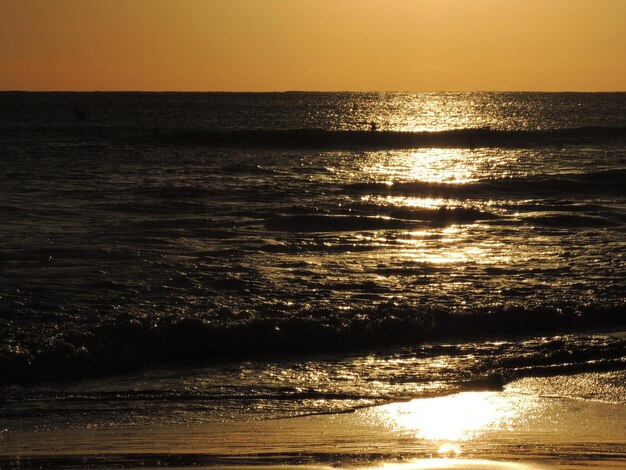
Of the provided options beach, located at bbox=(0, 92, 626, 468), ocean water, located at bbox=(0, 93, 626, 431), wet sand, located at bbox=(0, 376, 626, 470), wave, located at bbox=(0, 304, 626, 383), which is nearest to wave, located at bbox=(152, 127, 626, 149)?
ocean water, located at bbox=(0, 93, 626, 431)

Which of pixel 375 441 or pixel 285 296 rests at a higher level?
pixel 285 296

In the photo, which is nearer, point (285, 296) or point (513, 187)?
point (285, 296)

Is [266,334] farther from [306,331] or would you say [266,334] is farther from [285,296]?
[285,296]

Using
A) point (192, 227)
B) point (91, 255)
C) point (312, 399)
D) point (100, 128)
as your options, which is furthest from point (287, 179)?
point (100, 128)

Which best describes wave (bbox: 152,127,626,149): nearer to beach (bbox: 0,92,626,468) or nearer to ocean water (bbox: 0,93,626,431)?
ocean water (bbox: 0,93,626,431)

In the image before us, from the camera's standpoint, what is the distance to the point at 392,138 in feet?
167

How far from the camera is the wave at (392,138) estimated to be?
45.1 m

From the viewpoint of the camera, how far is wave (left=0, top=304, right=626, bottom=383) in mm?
8250

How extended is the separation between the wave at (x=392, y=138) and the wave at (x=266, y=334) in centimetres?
3406

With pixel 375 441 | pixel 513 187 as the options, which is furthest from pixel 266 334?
pixel 513 187

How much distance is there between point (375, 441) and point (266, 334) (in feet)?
11.2

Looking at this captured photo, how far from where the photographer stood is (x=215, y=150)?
1559 inches

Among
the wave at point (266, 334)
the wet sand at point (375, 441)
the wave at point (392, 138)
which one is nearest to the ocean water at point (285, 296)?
the wave at point (266, 334)

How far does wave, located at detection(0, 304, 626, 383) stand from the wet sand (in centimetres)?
167
